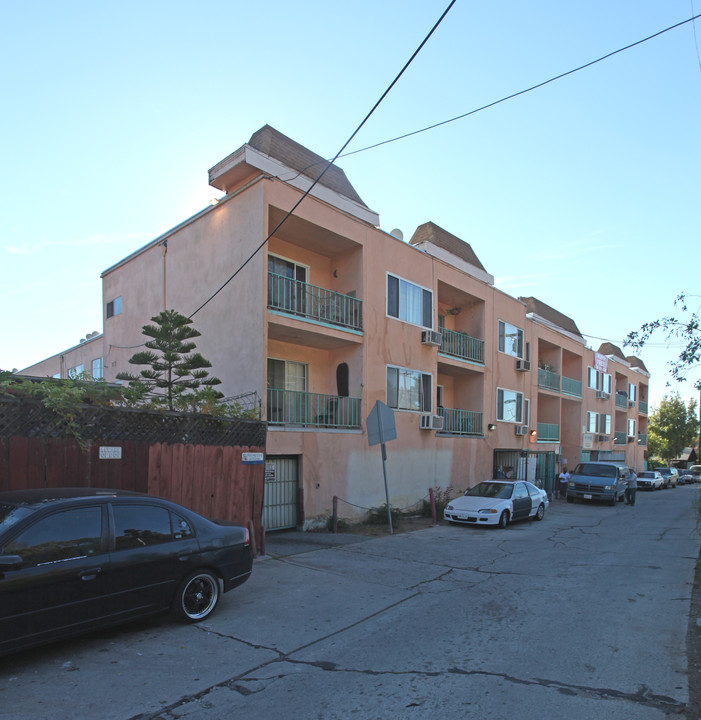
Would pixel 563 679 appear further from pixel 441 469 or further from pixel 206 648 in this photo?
pixel 441 469

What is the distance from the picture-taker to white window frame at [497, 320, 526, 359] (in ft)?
77.4

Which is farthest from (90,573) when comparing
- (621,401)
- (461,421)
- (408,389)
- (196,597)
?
(621,401)

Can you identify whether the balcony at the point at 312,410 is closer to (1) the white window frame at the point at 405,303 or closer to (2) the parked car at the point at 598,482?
(1) the white window frame at the point at 405,303

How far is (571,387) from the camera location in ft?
107

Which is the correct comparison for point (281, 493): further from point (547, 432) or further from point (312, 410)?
point (547, 432)

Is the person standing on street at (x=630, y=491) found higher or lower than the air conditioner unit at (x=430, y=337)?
lower

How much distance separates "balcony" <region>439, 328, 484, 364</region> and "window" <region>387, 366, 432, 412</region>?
192 cm

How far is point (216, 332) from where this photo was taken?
46.9ft

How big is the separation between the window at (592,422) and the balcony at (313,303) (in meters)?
25.0

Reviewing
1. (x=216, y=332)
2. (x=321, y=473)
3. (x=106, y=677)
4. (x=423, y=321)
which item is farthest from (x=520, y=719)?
(x=423, y=321)

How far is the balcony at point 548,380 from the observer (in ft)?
93.3

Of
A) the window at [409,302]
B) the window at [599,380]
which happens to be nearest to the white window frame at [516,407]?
the window at [409,302]

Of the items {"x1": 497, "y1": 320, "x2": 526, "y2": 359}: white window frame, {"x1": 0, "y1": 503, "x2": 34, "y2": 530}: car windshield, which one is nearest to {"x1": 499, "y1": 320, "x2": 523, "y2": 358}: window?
{"x1": 497, "y1": 320, "x2": 526, "y2": 359}: white window frame

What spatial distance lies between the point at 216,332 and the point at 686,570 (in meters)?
11.3
